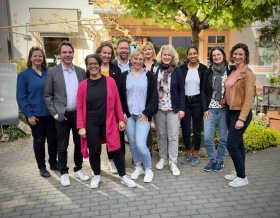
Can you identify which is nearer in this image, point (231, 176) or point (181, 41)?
point (231, 176)

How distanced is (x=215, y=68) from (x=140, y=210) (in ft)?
7.79

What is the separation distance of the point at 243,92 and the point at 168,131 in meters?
1.33

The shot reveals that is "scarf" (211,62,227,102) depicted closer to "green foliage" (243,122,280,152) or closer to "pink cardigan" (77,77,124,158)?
"pink cardigan" (77,77,124,158)

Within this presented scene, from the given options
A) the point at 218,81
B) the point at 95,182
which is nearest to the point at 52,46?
the point at 95,182

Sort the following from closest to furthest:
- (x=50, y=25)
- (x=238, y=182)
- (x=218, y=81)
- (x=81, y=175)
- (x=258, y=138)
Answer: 1. (x=238, y=182)
2. (x=218, y=81)
3. (x=81, y=175)
4. (x=258, y=138)
5. (x=50, y=25)

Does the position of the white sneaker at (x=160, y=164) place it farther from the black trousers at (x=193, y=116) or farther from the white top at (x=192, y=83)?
the white top at (x=192, y=83)

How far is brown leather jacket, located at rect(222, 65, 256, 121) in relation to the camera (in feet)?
11.9

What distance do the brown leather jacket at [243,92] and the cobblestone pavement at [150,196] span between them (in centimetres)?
116

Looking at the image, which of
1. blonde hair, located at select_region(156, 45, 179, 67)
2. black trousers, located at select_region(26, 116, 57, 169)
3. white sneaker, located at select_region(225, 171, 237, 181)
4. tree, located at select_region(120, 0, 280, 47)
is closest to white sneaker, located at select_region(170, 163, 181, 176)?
white sneaker, located at select_region(225, 171, 237, 181)

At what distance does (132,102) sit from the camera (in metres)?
4.09

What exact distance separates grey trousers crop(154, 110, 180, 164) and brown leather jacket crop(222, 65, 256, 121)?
3.06 feet

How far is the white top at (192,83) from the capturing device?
4.45m

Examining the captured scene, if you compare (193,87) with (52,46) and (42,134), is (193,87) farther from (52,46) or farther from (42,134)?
(52,46)

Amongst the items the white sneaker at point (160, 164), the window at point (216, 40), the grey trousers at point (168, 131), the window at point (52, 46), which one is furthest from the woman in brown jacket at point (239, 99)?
Result: the window at point (216, 40)
